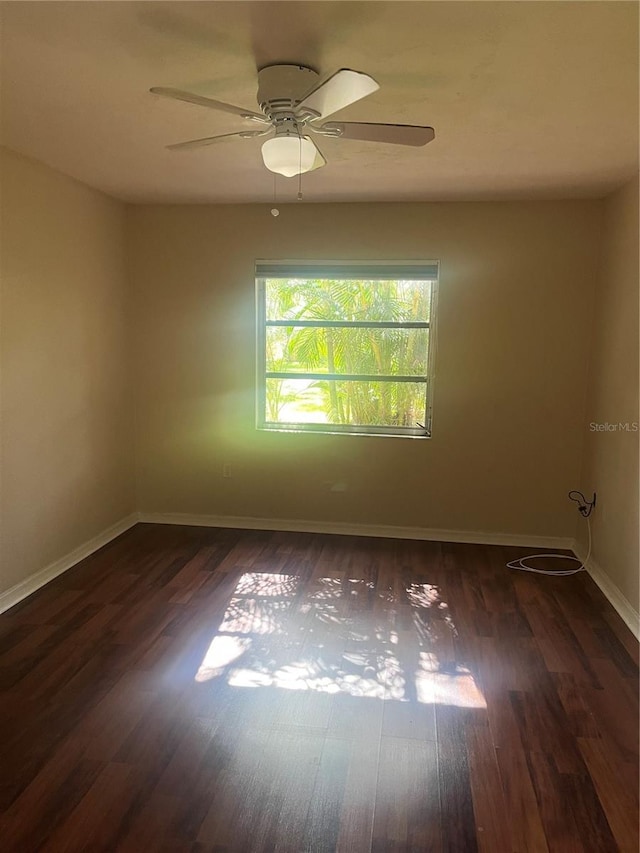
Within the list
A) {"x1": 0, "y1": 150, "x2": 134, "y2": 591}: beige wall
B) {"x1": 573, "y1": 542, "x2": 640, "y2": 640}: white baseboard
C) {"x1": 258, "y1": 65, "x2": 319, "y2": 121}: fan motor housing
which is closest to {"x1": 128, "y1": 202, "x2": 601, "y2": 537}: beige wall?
{"x1": 0, "y1": 150, "x2": 134, "y2": 591}: beige wall

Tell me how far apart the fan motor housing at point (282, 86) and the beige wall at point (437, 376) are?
2.22 m

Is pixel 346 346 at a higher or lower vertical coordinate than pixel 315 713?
higher

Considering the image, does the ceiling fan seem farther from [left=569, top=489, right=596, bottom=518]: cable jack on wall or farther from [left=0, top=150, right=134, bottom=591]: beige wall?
[left=569, top=489, right=596, bottom=518]: cable jack on wall

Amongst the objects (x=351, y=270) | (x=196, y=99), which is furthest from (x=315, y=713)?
(x=351, y=270)

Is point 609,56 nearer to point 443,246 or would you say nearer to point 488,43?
point 488,43

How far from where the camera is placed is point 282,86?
211 cm

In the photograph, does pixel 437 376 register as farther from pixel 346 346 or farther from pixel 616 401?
pixel 616 401

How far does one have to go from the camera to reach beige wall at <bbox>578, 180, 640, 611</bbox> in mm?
3369

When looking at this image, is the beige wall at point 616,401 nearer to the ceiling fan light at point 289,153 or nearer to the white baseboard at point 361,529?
the white baseboard at point 361,529

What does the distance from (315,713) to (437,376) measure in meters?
2.60

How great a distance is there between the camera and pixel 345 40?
1.90 metres

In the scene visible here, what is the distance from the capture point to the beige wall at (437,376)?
4203 mm

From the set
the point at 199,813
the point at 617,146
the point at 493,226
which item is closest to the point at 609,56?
the point at 617,146

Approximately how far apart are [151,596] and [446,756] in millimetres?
A: 1919
